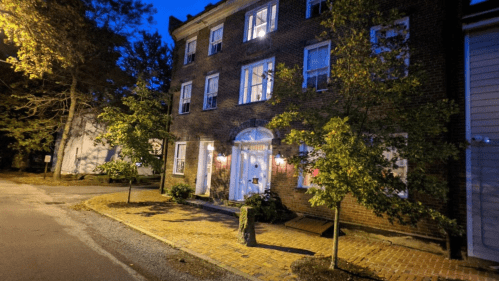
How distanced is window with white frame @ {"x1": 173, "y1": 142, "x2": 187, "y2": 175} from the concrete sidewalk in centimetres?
520

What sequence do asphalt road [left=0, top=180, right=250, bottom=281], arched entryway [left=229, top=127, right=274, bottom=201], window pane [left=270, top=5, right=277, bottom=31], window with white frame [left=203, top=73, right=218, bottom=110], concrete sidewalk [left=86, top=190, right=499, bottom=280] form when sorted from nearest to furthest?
asphalt road [left=0, top=180, right=250, bottom=281] → concrete sidewalk [left=86, top=190, right=499, bottom=280] → arched entryway [left=229, top=127, right=274, bottom=201] → window pane [left=270, top=5, right=277, bottom=31] → window with white frame [left=203, top=73, right=218, bottom=110]

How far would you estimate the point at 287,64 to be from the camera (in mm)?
10250

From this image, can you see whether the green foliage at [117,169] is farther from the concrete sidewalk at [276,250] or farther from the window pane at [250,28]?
the window pane at [250,28]

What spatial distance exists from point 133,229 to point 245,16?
10394 millimetres

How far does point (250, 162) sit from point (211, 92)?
4553mm

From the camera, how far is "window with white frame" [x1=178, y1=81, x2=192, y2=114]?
1462cm

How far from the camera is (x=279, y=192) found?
378 inches

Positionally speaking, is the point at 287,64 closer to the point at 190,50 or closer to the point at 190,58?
the point at 190,58

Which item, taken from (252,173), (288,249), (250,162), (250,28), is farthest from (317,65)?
(288,249)

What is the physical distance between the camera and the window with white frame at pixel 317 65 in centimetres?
929

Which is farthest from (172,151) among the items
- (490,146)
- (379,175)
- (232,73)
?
(490,146)

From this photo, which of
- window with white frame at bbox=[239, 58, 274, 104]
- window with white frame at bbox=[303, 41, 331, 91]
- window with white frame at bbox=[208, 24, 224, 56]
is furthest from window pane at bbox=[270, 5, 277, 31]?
window with white frame at bbox=[208, 24, 224, 56]

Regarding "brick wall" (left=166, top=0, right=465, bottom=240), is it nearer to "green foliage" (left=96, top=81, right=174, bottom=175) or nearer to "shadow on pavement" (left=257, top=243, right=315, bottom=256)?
"shadow on pavement" (left=257, top=243, right=315, bottom=256)

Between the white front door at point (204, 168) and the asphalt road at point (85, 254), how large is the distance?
209 inches
